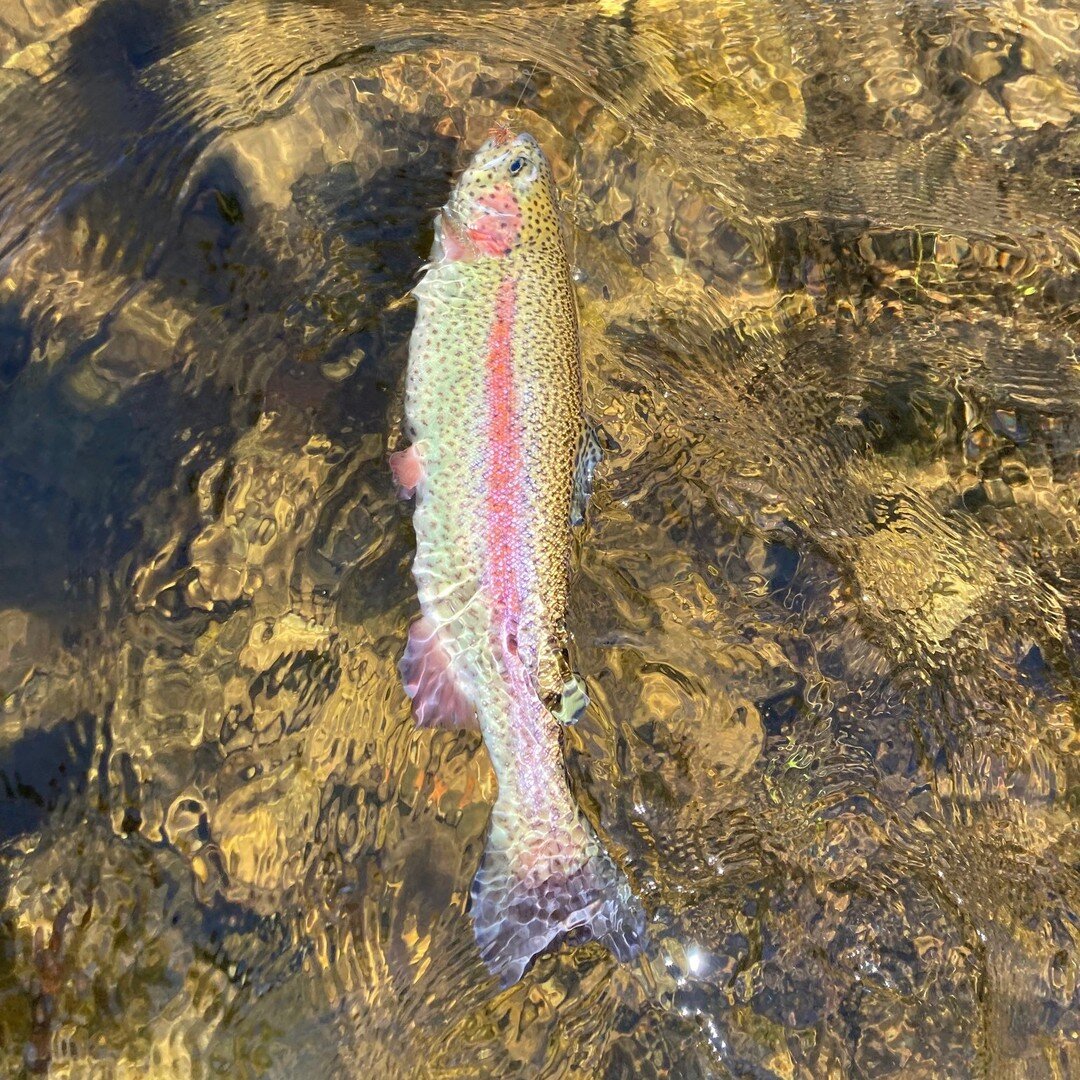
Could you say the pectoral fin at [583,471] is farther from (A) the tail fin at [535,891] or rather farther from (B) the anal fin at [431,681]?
(A) the tail fin at [535,891]

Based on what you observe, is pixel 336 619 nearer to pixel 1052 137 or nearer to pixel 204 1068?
pixel 204 1068

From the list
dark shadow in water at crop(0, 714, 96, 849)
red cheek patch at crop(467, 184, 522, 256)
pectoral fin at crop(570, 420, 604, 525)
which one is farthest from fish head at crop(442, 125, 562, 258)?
dark shadow in water at crop(0, 714, 96, 849)

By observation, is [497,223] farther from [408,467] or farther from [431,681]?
[431,681]

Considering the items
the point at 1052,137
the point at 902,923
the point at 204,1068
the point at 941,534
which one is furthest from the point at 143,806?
the point at 1052,137

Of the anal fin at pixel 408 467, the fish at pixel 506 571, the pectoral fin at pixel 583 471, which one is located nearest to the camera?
the fish at pixel 506 571

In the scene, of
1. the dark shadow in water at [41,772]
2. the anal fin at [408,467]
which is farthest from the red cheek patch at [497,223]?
the dark shadow in water at [41,772]

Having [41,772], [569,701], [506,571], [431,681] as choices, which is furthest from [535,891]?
[41,772]
